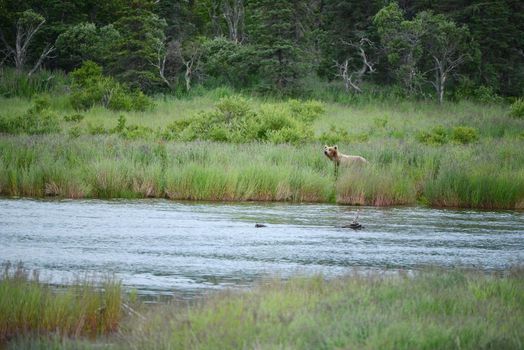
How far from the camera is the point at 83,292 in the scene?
375 inches

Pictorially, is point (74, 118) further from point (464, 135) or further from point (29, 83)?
point (464, 135)

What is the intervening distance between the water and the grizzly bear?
3130 millimetres

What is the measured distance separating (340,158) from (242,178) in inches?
149

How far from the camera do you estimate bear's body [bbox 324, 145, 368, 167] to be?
84.3 ft

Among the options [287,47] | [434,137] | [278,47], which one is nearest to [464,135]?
[434,137]

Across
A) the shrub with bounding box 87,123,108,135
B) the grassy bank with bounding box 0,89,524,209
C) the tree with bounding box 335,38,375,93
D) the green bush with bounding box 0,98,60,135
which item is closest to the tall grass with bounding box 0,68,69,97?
the green bush with bounding box 0,98,60,135

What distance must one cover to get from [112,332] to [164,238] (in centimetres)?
737

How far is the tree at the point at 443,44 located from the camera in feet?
172

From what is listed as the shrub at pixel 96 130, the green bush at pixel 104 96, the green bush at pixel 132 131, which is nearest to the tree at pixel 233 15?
the green bush at pixel 104 96

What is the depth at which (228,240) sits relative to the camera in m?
16.3

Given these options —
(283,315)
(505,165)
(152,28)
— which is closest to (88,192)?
(505,165)

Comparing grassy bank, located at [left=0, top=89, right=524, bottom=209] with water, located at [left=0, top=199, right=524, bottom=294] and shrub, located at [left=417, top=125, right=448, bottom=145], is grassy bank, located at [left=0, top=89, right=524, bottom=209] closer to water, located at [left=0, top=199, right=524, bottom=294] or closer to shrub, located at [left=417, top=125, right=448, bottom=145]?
shrub, located at [left=417, top=125, right=448, bottom=145]

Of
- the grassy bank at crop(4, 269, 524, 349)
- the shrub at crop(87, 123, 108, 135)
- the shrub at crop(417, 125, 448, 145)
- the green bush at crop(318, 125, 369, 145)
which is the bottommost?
the shrub at crop(87, 123, 108, 135)

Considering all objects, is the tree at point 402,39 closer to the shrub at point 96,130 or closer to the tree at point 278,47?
the tree at point 278,47
